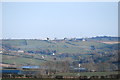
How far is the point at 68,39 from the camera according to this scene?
94938mm

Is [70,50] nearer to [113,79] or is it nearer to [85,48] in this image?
[85,48]

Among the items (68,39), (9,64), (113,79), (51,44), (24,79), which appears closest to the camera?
A: (113,79)

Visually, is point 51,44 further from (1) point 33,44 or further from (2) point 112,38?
(2) point 112,38

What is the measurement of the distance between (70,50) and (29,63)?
70.9 feet

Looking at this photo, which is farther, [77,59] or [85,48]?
[85,48]

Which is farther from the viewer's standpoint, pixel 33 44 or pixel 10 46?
pixel 33 44

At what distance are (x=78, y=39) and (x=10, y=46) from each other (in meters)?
24.0

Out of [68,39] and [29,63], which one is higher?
[68,39]

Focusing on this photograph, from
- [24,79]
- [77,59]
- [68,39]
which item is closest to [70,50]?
[77,59]

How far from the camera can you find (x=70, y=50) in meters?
75.7

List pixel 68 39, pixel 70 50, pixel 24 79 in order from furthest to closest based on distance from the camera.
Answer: pixel 68 39 → pixel 70 50 → pixel 24 79

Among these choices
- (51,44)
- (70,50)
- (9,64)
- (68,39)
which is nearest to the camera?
(9,64)

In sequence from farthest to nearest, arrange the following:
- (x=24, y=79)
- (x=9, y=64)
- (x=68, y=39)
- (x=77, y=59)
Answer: (x=68, y=39) < (x=77, y=59) < (x=9, y=64) < (x=24, y=79)

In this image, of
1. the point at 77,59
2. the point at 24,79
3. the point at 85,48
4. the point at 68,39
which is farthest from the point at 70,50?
the point at 24,79
